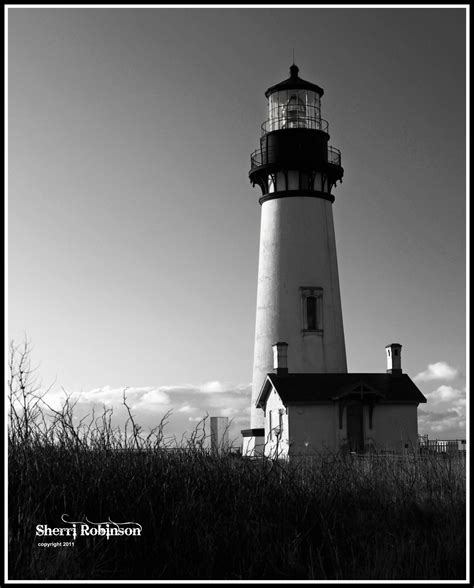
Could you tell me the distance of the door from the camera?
2358 cm

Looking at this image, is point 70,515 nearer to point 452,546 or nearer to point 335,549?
point 335,549

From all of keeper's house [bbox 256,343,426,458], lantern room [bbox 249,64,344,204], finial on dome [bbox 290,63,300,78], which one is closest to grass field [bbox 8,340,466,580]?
keeper's house [bbox 256,343,426,458]

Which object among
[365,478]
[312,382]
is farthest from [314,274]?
[365,478]

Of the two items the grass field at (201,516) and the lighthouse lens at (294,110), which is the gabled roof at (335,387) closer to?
the lighthouse lens at (294,110)

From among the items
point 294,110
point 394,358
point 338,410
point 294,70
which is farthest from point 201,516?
point 294,70

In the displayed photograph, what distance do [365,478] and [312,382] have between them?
43.1 ft

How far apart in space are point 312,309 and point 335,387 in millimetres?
2637

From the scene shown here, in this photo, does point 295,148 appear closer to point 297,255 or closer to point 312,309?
point 297,255

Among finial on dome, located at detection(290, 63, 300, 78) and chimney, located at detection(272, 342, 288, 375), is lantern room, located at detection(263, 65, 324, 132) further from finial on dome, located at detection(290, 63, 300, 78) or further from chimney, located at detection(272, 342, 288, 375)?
chimney, located at detection(272, 342, 288, 375)

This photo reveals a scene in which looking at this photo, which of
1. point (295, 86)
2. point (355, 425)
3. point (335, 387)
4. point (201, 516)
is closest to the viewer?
point (201, 516)

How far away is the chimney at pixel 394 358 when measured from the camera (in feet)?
83.4

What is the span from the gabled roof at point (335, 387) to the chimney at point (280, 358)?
8.0 inches

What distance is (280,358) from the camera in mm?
23953

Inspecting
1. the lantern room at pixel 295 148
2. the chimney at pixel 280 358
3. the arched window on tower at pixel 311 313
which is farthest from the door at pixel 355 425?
the lantern room at pixel 295 148
